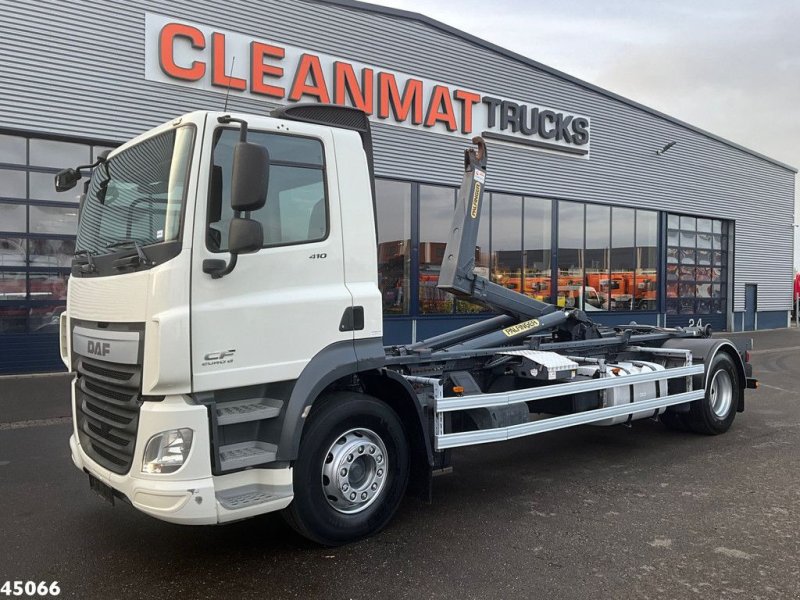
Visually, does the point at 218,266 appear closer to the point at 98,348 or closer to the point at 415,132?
the point at 98,348

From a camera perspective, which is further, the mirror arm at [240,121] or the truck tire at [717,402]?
the truck tire at [717,402]

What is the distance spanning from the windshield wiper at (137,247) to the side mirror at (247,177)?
24.5 inches

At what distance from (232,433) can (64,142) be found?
414 inches

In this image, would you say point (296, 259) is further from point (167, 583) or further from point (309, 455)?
point (167, 583)

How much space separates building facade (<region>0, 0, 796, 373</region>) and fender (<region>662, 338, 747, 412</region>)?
4.70 feet

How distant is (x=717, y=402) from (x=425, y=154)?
33.8ft

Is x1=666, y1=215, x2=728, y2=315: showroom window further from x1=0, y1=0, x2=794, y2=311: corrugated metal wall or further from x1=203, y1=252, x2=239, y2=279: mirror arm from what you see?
x1=203, y1=252, x2=239, y2=279: mirror arm

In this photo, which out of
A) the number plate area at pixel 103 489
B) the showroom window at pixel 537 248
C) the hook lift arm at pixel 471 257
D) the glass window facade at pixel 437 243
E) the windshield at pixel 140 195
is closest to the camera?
the windshield at pixel 140 195

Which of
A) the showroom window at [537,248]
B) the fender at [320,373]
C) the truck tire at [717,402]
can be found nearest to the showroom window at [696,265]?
the showroom window at [537,248]

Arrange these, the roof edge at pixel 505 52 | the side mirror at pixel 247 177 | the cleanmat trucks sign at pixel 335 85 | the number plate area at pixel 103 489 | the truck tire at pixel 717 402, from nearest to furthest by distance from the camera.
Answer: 1. the side mirror at pixel 247 177
2. the number plate area at pixel 103 489
3. the truck tire at pixel 717 402
4. the cleanmat trucks sign at pixel 335 85
5. the roof edge at pixel 505 52

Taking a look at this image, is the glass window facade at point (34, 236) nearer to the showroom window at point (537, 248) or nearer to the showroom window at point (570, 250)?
the showroom window at point (537, 248)

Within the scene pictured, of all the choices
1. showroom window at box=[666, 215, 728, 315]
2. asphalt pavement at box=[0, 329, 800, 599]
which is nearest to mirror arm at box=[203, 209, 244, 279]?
asphalt pavement at box=[0, 329, 800, 599]

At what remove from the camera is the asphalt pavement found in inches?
144

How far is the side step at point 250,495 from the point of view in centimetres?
363
